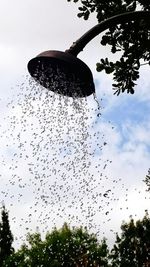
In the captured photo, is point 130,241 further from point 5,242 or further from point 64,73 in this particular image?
point 64,73

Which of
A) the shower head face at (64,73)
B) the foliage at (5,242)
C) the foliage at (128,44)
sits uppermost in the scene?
the foliage at (5,242)

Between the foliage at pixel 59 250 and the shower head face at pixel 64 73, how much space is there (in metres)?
48.1

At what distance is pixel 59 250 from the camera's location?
53438 millimetres

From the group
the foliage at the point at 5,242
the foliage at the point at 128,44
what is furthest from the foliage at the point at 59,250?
the foliage at the point at 128,44

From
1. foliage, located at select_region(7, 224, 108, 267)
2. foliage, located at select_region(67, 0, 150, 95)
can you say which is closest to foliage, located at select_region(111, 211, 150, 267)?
foliage, located at select_region(7, 224, 108, 267)

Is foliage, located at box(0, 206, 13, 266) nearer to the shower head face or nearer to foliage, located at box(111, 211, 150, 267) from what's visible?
foliage, located at box(111, 211, 150, 267)

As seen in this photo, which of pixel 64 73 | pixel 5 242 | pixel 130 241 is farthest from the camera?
pixel 130 241

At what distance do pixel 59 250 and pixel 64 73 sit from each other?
49.6 metres

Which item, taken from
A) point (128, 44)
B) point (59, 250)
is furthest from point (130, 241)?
point (128, 44)

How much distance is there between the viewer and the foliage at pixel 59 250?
52.6 metres

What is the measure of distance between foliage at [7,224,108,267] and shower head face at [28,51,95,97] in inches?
1894

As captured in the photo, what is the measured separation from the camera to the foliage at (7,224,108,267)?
52625 millimetres

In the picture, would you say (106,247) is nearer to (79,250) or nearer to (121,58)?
(79,250)

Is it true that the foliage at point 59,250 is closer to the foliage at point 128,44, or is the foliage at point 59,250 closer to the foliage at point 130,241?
the foliage at point 130,241
